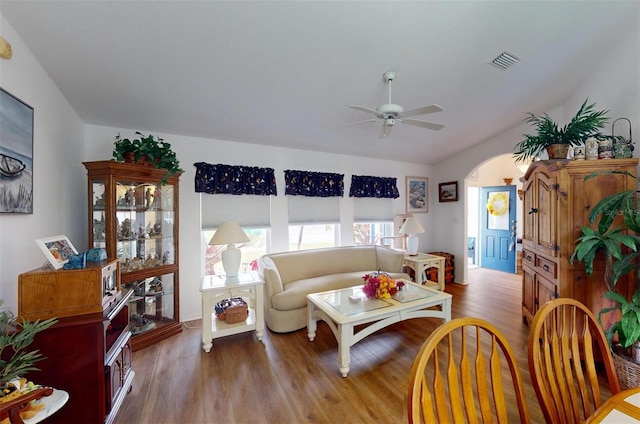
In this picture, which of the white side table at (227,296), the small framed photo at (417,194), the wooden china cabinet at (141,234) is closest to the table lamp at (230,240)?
the white side table at (227,296)

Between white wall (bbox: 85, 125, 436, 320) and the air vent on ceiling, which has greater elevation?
the air vent on ceiling

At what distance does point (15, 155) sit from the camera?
1580 mm

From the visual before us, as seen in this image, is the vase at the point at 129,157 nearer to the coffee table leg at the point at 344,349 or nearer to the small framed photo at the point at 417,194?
the coffee table leg at the point at 344,349

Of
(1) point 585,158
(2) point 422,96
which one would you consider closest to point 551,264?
(1) point 585,158

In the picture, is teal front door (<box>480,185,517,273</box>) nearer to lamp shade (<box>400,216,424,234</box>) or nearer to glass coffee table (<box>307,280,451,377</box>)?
→ lamp shade (<box>400,216,424,234</box>)

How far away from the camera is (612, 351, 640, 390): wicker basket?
1858mm

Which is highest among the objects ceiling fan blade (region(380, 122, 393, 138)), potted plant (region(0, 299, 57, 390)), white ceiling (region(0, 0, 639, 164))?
white ceiling (region(0, 0, 639, 164))

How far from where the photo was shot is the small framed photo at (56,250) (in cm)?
158

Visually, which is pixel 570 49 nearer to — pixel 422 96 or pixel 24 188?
pixel 422 96

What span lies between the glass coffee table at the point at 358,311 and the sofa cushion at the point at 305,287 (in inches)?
8.3

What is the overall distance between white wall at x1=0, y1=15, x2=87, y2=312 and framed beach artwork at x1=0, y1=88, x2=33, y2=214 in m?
0.07

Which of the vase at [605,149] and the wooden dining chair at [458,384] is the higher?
the vase at [605,149]

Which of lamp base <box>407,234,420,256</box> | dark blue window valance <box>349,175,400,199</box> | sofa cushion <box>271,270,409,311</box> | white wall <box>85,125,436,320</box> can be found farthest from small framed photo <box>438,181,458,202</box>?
sofa cushion <box>271,270,409,311</box>

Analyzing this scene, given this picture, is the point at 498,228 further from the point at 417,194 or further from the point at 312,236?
the point at 312,236
